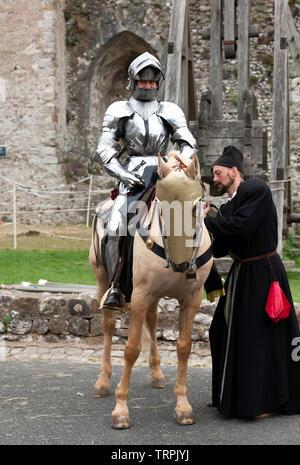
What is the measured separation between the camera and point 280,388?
4348 mm

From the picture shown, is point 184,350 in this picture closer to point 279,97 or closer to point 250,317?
point 250,317

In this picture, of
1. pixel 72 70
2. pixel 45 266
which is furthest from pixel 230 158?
pixel 72 70

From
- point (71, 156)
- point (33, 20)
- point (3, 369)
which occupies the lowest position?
point (3, 369)

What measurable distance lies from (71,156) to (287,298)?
13732 mm

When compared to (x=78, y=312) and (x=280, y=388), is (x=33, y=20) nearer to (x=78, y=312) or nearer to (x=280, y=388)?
(x=78, y=312)

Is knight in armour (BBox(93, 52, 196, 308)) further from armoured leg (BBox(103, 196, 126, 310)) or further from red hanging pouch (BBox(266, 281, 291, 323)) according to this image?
red hanging pouch (BBox(266, 281, 291, 323))

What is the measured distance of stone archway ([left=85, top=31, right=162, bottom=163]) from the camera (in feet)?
57.0

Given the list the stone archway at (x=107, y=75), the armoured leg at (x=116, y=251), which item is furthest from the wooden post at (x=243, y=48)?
the stone archway at (x=107, y=75)

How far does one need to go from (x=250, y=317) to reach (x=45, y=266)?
5.92 m

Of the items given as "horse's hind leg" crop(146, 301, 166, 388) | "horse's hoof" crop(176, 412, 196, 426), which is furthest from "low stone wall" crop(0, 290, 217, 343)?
"horse's hoof" crop(176, 412, 196, 426)

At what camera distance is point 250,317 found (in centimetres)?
439

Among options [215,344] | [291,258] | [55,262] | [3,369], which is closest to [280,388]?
[215,344]

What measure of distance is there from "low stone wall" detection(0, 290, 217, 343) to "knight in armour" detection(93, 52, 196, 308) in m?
2.26

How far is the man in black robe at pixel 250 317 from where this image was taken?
14.2ft
